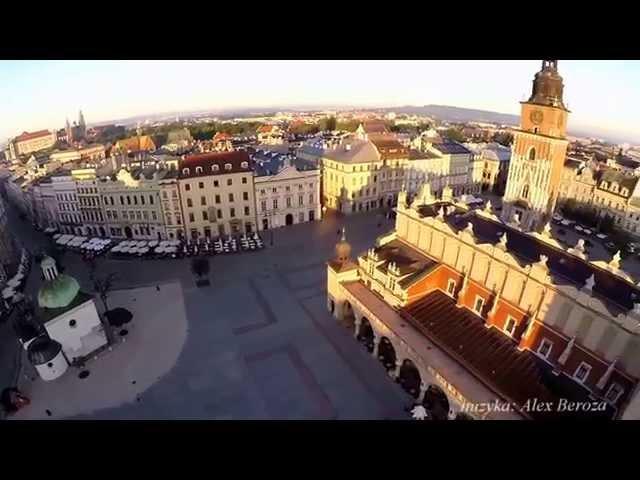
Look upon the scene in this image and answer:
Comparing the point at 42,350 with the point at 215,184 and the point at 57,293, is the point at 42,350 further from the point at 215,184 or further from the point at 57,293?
the point at 215,184

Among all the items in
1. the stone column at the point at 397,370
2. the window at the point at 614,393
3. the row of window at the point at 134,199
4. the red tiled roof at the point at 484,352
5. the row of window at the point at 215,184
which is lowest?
the stone column at the point at 397,370

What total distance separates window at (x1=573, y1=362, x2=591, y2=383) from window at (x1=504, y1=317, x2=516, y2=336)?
12.3ft

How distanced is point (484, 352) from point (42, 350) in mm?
28174

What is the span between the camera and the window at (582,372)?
64.8ft

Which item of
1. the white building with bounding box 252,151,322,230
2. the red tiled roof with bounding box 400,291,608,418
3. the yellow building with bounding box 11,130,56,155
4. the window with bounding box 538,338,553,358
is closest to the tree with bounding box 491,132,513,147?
the white building with bounding box 252,151,322,230

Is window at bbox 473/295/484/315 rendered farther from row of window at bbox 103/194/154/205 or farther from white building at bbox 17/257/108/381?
row of window at bbox 103/194/154/205

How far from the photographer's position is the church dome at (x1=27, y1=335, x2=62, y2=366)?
83.1 feet

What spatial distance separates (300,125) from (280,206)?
82892 millimetres

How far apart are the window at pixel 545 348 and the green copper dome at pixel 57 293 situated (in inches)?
1197

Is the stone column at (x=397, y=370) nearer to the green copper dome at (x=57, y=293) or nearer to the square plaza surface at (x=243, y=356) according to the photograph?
the square plaza surface at (x=243, y=356)

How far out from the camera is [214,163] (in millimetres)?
47312

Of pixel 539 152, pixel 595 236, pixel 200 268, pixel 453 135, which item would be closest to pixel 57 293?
pixel 200 268

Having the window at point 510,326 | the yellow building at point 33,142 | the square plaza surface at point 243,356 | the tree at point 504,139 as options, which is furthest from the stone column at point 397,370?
the yellow building at point 33,142

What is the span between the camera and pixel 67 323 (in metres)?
26.9
